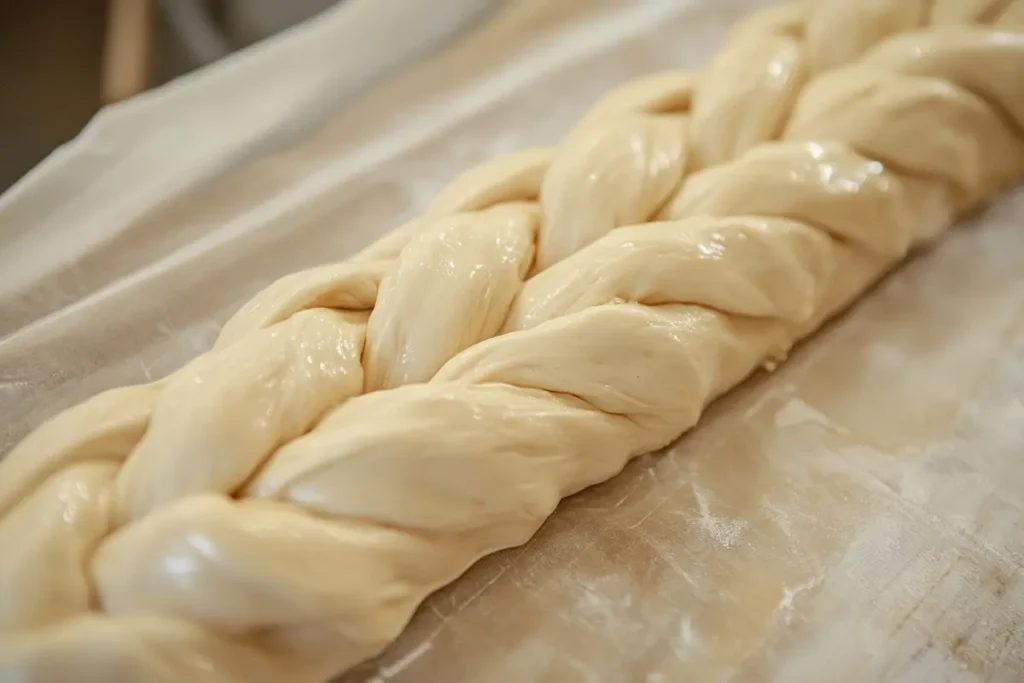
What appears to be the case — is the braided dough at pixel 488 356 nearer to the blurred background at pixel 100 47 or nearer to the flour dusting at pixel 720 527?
the flour dusting at pixel 720 527

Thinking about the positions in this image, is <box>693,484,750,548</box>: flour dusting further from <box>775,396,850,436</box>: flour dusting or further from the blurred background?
the blurred background

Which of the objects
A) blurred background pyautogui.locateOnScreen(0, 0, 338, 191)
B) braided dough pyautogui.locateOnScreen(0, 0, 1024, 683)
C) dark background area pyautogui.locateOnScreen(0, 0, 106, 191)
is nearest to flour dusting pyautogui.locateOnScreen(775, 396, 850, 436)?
braided dough pyautogui.locateOnScreen(0, 0, 1024, 683)

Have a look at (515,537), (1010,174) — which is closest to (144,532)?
(515,537)

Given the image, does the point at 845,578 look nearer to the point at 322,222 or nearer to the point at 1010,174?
the point at 1010,174

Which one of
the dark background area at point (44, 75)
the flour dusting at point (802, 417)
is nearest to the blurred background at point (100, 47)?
the dark background area at point (44, 75)

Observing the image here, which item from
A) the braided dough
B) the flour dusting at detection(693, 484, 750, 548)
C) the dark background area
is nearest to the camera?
the braided dough

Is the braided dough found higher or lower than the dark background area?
lower

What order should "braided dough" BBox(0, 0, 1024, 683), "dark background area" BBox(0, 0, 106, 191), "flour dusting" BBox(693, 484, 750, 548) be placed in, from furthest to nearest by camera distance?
"dark background area" BBox(0, 0, 106, 191) → "flour dusting" BBox(693, 484, 750, 548) → "braided dough" BBox(0, 0, 1024, 683)
